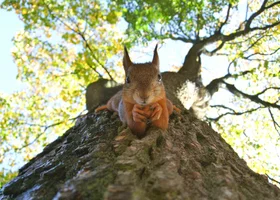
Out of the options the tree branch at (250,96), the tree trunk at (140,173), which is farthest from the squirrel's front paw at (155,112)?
the tree branch at (250,96)

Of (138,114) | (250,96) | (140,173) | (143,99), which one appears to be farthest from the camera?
(250,96)

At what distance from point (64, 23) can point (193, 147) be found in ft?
21.2

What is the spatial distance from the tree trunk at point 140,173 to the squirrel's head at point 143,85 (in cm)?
34

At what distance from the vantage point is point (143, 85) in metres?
2.48

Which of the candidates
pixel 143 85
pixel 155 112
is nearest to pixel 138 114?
pixel 155 112

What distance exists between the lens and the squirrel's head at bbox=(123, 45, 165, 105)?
2.43m

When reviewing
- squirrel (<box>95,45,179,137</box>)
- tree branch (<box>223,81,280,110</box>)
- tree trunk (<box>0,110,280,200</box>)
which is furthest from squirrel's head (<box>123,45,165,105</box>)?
tree branch (<box>223,81,280,110</box>)

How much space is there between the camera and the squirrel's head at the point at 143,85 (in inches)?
95.6

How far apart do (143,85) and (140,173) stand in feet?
2.95

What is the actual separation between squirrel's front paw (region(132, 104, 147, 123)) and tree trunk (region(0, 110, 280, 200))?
6.6 inches

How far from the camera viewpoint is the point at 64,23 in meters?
7.93

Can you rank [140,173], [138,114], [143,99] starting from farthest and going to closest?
[138,114] → [143,99] → [140,173]

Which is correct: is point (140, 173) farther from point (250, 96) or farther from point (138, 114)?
point (250, 96)

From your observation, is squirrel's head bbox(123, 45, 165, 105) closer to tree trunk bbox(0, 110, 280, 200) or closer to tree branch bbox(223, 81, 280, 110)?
tree trunk bbox(0, 110, 280, 200)
